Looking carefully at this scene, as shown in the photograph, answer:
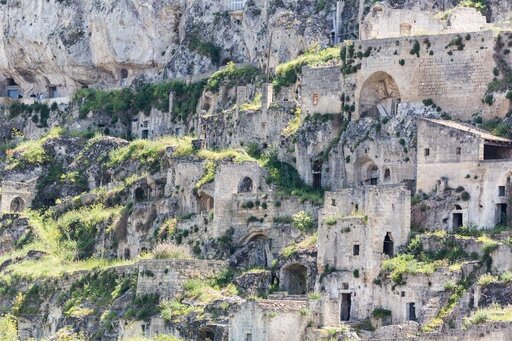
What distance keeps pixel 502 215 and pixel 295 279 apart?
917 centimetres

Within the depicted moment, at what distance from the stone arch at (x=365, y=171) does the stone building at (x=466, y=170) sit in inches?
179

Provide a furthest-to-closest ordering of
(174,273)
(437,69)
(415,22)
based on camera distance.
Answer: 1. (415,22)
2. (437,69)
3. (174,273)

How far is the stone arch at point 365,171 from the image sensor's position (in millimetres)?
91938

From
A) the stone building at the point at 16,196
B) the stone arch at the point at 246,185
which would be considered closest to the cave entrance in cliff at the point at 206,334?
the stone arch at the point at 246,185

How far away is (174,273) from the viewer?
90.2m

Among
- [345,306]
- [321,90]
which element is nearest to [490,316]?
[345,306]

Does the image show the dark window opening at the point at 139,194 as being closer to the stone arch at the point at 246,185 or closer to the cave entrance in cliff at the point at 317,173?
the stone arch at the point at 246,185

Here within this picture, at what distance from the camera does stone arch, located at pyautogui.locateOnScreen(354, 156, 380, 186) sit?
Result: 91938 millimetres

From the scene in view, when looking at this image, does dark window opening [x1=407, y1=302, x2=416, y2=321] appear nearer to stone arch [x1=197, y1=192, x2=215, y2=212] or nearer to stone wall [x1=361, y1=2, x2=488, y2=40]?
stone wall [x1=361, y1=2, x2=488, y2=40]

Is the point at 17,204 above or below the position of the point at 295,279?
above

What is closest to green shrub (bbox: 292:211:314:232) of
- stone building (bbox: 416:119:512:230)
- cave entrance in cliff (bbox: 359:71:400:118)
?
stone building (bbox: 416:119:512:230)

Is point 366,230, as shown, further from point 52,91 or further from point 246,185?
point 52,91

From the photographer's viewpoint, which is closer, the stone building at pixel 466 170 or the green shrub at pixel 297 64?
the stone building at pixel 466 170

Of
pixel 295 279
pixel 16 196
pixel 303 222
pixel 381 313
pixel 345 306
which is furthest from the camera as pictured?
pixel 16 196
